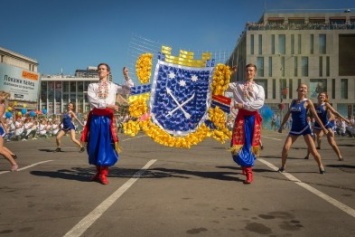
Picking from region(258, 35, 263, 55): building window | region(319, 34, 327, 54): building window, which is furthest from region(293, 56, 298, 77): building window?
region(258, 35, 263, 55): building window

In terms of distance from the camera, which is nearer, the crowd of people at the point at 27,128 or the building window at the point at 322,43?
Result: the crowd of people at the point at 27,128

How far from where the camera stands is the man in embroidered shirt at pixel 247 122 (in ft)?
22.9

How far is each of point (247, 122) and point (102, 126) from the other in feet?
8.98

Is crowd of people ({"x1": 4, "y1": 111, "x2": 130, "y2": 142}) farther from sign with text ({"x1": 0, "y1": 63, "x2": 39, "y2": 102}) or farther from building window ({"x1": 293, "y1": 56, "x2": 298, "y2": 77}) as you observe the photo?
building window ({"x1": 293, "y1": 56, "x2": 298, "y2": 77})

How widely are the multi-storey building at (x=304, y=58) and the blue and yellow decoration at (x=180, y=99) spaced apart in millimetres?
59012

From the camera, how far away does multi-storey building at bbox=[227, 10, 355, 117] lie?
210ft

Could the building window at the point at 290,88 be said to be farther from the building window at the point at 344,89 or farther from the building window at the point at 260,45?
the building window at the point at 344,89

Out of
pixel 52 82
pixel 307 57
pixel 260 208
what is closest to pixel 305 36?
pixel 307 57

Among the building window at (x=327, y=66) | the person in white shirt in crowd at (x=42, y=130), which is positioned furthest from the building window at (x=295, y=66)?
the person in white shirt in crowd at (x=42, y=130)

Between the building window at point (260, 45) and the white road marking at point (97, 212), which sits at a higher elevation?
the building window at point (260, 45)

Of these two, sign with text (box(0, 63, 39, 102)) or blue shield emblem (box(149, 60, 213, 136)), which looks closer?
blue shield emblem (box(149, 60, 213, 136))

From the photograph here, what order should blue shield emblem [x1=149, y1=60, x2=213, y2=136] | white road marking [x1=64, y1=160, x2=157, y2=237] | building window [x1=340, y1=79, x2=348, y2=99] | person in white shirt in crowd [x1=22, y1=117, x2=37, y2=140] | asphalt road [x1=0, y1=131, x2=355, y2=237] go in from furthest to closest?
1. building window [x1=340, y1=79, x2=348, y2=99]
2. person in white shirt in crowd [x1=22, y1=117, x2=37, y2=140]
3. blue shield emblem [x1=149, y1=60, x2=213, y2=136]
4. asphalt road [x1=0, y1=131, x2=355, y2=237]
5. white road marking [x1=64, y1=160, x2=157, y2=237]

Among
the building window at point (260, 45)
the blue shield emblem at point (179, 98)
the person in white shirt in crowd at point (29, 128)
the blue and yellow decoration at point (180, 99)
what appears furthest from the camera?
the building window at point (260, 45)

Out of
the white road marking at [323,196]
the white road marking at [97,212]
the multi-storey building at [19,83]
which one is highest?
the multi-storey building at [19,83]
